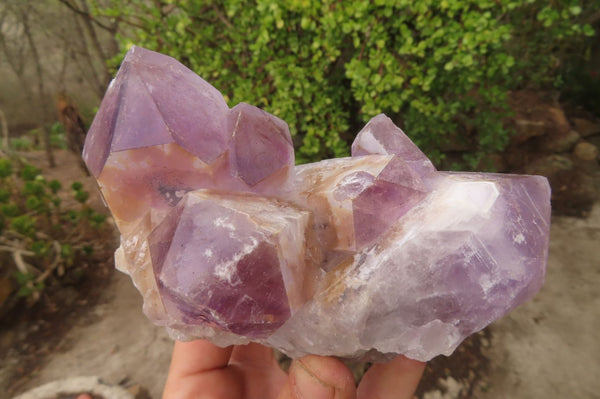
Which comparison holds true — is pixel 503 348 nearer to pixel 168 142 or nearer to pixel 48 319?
pixel 168 142

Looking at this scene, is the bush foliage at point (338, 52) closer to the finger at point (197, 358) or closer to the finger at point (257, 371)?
the finger at point (257, 371)

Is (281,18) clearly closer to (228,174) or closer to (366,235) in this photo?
(228,174)

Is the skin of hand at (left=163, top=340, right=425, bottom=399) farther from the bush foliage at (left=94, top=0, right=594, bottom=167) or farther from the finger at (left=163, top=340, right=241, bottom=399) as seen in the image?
the bush foliage at (left=94, top=0, right=594, bottom=167)

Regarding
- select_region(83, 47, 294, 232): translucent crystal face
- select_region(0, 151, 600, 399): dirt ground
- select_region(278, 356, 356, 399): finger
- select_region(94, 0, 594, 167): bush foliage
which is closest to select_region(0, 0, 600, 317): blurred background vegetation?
select_region(94, 0, 594, 167): bush foliage

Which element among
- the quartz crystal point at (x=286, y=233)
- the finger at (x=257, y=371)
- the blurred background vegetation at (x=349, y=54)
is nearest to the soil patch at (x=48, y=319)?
the blurred background vegetation at (x=349, y=54)

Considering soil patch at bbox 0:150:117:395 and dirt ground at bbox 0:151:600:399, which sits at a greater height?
soil patch at bbox 0:150:117:395

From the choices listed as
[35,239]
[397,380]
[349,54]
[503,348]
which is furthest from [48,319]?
[503,348]
